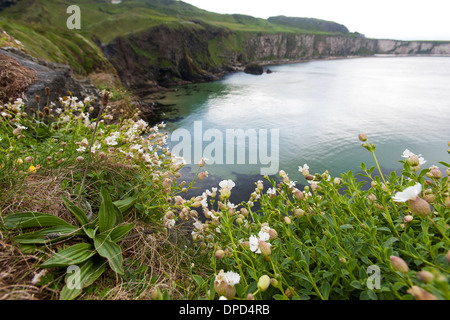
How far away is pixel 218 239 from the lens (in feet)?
7.15

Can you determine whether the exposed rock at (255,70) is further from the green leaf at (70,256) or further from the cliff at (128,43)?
the green leaf at (70,256)

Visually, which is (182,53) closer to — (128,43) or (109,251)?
(128,43)

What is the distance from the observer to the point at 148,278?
1.71 meters

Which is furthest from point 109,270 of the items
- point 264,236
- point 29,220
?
point 264,236

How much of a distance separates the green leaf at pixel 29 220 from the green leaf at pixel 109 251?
1.14ft

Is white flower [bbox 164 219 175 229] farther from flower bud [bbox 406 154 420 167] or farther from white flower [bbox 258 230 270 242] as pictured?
flower bud [bbox 406 154 420 167]

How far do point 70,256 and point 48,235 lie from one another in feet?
0.84

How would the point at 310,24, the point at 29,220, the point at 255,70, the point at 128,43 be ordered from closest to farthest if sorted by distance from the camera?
the point at 29,220
the point at 128,43
the point at 255,70
the point at 310,24

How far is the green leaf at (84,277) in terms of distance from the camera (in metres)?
1.33

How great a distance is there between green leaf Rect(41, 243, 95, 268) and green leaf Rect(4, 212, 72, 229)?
0.28m

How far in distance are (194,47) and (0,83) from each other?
46.1m

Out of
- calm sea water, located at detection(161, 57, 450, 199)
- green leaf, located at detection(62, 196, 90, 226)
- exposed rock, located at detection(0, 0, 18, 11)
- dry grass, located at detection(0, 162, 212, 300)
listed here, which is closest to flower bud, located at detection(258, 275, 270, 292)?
dry grass, located at detection(0, 162, 212, 300)

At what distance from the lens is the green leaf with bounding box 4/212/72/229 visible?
1.62 meters

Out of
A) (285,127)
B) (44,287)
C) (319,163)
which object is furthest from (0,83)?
(285,127)
